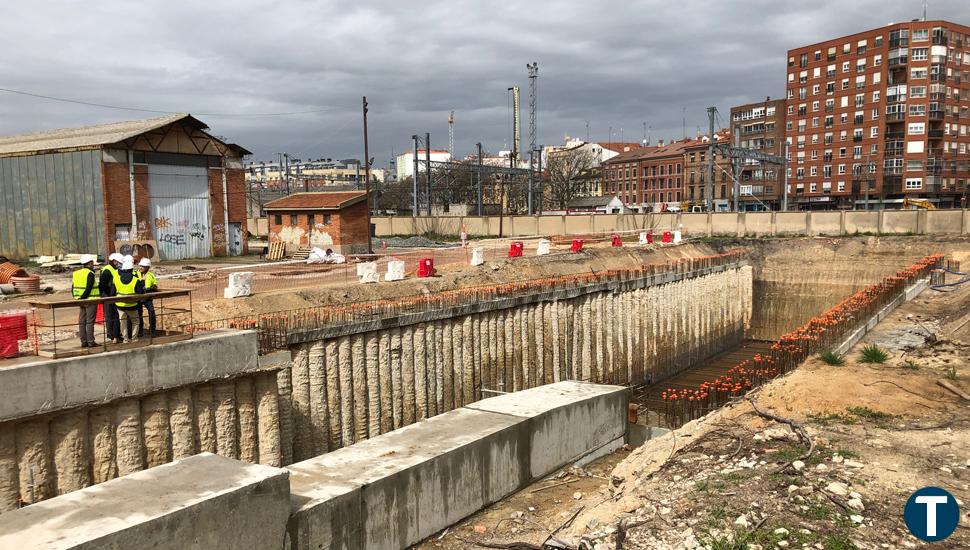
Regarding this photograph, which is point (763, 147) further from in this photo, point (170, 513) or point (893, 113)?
point (170, 513)

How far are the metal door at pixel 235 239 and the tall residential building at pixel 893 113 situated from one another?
215 ft

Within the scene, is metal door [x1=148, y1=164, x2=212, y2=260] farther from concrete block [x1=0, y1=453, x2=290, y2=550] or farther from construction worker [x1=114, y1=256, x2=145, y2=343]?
concrete block [x1=0, y1=453, x2=290, y2=550]

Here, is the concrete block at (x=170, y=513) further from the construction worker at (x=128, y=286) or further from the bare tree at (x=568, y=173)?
the bare tree at (x=568, y=173)

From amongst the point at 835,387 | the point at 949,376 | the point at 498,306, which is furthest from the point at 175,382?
the point at 949,376

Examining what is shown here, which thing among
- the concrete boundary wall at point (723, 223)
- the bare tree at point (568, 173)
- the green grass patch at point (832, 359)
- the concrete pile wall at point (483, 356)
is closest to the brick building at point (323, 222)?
the concrete pile wall at point (483, 356)

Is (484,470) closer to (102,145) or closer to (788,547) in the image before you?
(788,547)

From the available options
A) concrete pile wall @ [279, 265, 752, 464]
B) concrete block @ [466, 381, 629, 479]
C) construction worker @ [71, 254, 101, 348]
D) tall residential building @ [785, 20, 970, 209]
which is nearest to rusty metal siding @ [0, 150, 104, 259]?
concrete pile wall @ [279, 265, 752, 464]

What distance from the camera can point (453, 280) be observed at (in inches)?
998

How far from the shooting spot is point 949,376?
16.1m

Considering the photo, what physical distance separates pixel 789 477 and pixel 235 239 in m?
32.8

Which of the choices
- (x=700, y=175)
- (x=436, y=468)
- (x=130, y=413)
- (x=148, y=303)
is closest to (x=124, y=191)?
(x=148, y=303)

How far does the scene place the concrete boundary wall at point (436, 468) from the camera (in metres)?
11.1

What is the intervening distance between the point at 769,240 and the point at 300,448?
40836mm

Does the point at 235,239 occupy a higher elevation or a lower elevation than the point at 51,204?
lower
